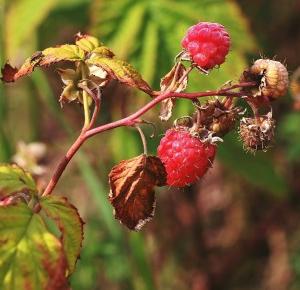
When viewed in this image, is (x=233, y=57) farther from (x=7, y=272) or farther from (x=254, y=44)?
(x=7, y=272)

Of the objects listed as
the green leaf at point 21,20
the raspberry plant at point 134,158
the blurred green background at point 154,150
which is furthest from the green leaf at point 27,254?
the green leaf at point 21,20

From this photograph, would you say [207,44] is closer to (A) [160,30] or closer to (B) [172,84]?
(B) [172,84]

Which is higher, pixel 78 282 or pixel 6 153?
pixel 6 153

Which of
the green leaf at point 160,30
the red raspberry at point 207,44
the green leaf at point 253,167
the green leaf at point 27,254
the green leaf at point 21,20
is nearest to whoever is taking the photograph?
the green leaf at point 27,254

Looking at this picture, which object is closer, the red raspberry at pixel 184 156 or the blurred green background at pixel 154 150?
the red raspberry at pixel 184 156

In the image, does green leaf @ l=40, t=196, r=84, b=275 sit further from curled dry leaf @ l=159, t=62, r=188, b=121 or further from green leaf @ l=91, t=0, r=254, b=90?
green leaf @ l=91, t=0, r=254, b=90

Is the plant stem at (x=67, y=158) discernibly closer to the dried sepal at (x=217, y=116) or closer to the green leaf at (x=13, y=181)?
the green leaf at (x=13, y=181)

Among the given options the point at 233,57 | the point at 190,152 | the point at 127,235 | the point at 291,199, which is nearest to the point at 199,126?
the point at 190,152
